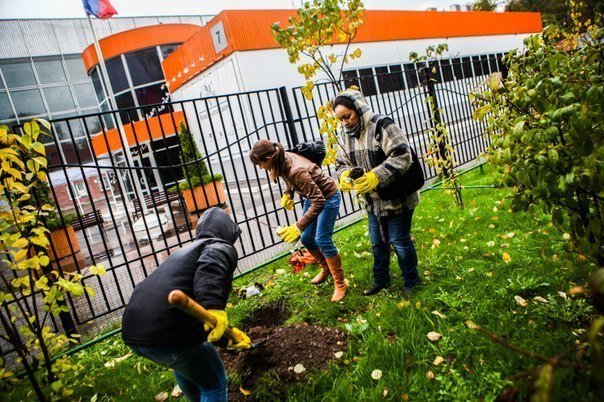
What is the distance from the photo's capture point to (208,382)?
75.1 inches

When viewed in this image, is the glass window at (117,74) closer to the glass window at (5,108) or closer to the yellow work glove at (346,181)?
the glass window at (5,108)

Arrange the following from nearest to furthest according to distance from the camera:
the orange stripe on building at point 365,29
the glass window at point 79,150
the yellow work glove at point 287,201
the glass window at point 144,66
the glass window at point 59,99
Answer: the yellow work glove at point 287,201 < the orange stripe on building at point 365,29 < the glass window at point 144,66 < the glass window at point 59,99 < the glass window at point 79,150

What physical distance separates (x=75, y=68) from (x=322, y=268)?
88.5 feet

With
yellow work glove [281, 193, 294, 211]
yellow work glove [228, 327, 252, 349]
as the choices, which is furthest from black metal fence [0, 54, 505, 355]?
yellow work glove [228, 327, 252, 349]

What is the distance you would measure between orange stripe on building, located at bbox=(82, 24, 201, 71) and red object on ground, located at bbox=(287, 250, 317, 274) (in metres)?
15.9

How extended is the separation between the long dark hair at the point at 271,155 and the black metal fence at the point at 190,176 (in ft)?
2.58

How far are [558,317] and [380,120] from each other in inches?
71.3

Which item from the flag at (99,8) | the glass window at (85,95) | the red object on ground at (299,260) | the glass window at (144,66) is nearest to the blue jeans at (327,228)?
the red object on ground at (299,260)

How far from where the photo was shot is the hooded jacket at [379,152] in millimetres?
2582

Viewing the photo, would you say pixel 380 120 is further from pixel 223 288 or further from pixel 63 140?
pixel 63 140

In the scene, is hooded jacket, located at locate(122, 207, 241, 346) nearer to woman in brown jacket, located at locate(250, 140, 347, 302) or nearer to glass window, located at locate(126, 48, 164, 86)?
woman in brown jacket, located at locate(250, 140, 347, 302)

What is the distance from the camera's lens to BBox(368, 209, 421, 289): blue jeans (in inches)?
110

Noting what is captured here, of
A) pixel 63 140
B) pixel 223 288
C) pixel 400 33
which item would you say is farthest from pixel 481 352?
pixel 63 140

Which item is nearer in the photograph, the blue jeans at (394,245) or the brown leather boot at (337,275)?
the blue jeans at (394,245)
